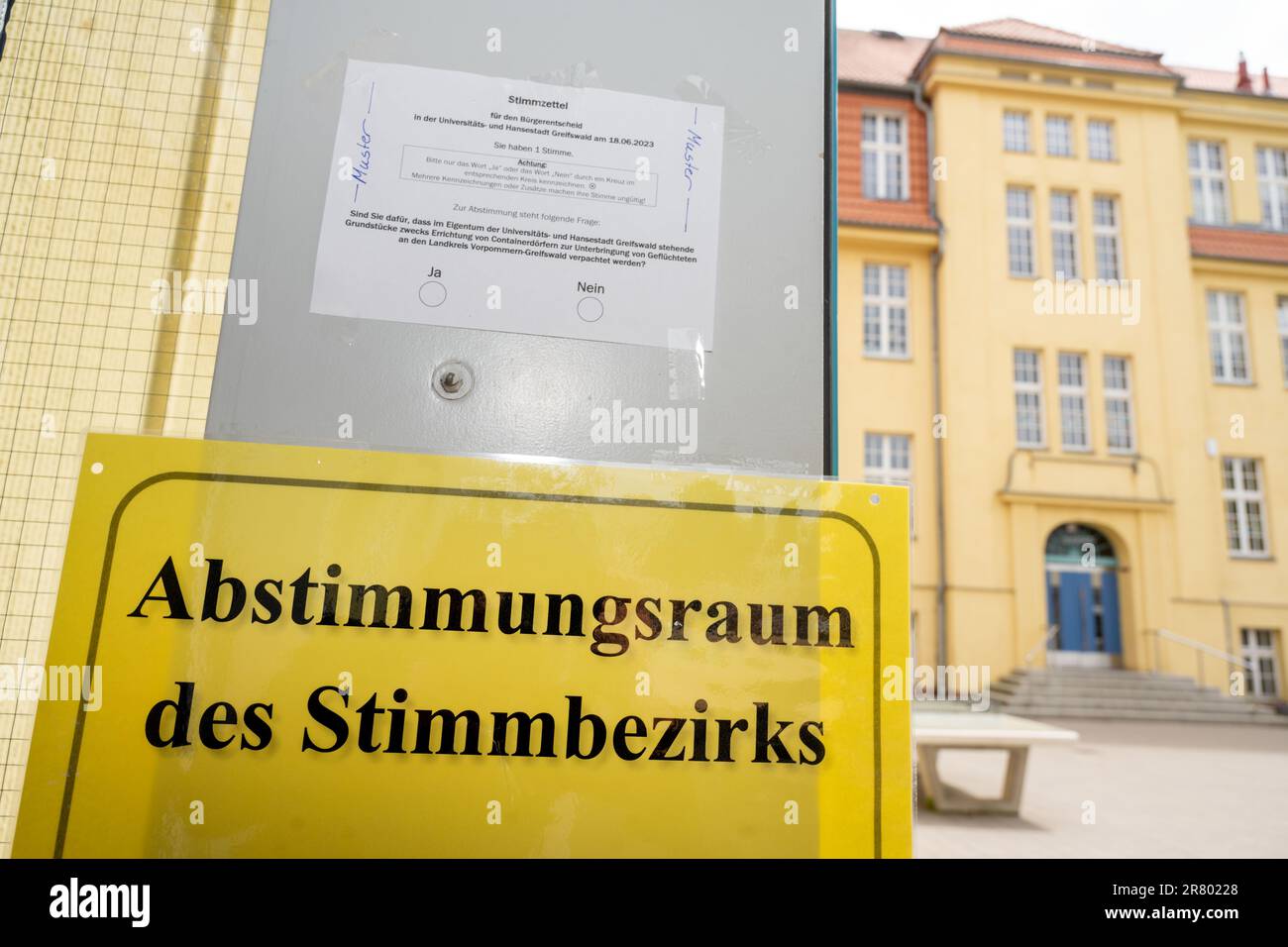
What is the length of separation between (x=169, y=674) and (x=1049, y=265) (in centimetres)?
1485

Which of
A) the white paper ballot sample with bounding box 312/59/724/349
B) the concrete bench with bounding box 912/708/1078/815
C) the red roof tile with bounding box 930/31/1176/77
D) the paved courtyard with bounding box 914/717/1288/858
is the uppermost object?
the red roof tile with bounding box 930/31/1176/77

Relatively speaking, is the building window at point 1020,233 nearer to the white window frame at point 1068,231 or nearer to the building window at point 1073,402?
the white window frame at point 1068,231

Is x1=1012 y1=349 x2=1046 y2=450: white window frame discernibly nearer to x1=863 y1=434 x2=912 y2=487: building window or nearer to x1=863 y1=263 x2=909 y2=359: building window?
x1=863 y1=434 x2=912 y2=487: building window

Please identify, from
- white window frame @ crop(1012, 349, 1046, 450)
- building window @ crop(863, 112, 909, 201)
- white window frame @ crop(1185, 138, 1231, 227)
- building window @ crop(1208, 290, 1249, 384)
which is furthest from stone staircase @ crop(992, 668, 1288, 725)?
building window @ crop(863, 112, 909, 201)

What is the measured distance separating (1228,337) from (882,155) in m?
6.69

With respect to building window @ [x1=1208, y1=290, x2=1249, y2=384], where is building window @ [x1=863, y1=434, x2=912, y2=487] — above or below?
below

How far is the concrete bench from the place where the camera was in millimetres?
4758

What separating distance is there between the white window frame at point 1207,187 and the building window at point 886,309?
560 cm

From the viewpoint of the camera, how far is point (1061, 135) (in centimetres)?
1362

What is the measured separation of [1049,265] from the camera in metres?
13.2

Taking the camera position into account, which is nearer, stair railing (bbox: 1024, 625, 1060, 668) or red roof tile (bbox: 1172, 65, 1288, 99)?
stair railing (bbox: 1024, 625, 1060, 668)

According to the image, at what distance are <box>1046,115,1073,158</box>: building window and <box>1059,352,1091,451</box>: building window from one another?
11.9 feet
